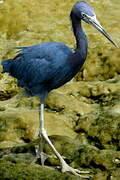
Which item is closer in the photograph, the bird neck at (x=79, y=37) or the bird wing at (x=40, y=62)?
the bird neck at (x=79, y=37)

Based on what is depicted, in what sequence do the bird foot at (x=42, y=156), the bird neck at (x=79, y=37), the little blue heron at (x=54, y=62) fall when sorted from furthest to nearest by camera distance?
the bird foot at (x=42, y=156) → the bird neck at (x=79, y=37) → the little blue heron at (x=54, y=62)

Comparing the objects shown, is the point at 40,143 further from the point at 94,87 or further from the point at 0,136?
the point at 94,87

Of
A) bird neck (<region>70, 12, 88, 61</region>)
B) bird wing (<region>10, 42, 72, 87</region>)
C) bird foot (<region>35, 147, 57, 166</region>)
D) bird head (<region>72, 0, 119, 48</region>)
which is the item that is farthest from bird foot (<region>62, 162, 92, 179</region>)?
bird head (<region>72, 0, 119, 48</region>)

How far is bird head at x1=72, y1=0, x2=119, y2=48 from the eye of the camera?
19.7 ft

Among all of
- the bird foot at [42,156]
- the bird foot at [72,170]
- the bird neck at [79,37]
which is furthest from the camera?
the bird foot at [42,156]

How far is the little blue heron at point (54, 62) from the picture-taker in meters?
6.09

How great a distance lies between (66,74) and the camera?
6418 mm

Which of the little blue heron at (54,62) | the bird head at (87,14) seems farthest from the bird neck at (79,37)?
the bird head at (87,14)

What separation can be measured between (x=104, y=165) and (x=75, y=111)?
8.97 ft

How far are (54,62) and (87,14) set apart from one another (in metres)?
0.75

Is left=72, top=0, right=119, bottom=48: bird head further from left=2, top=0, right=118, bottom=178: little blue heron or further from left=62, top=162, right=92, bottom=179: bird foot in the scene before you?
left=62, top=162, right=92, bottom=179: bird foot

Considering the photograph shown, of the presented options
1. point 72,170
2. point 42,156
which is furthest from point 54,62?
point 72,170

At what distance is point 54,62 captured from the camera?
21.0 ft

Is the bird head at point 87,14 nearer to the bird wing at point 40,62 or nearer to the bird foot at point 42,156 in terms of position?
the bird wing at point 40,62
